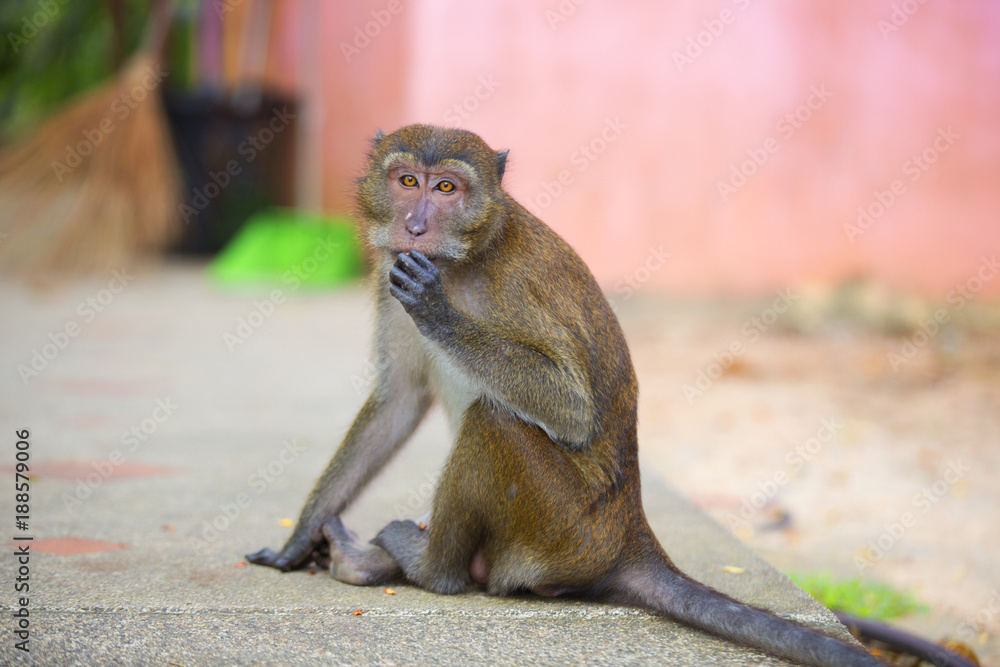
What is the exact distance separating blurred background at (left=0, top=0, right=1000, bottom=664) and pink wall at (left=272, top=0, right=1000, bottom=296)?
0.06 feet

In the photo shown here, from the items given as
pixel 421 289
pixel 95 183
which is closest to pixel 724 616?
pixel 421 289

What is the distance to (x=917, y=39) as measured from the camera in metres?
8.58

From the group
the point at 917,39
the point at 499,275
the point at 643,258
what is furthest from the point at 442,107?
the point at 499,275

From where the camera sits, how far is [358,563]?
2764mm

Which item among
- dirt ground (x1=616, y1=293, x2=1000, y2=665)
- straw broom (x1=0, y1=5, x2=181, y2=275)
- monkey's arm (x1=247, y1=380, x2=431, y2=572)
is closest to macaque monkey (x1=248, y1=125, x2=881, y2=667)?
monkey's arm (x1=247, y1=380, x2=431, y2=572)

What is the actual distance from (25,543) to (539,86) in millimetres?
6514

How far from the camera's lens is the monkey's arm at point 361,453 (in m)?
2.93

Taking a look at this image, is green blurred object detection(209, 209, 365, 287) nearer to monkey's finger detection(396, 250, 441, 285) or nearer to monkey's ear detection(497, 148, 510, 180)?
monkey's ear detection(497, 148, 510, 180)

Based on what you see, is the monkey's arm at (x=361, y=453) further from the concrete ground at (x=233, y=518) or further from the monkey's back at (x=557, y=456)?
the monkey's back at (x=557, y=456)

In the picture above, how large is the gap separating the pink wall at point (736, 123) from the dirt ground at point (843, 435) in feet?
2.07

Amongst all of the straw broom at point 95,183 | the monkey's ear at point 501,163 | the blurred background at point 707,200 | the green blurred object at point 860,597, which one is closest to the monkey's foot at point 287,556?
the monkey's ear at point 501,163

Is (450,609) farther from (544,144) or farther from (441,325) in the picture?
(544,144)

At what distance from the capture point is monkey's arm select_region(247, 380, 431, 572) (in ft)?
9.62

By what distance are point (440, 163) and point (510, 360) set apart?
0.55m
